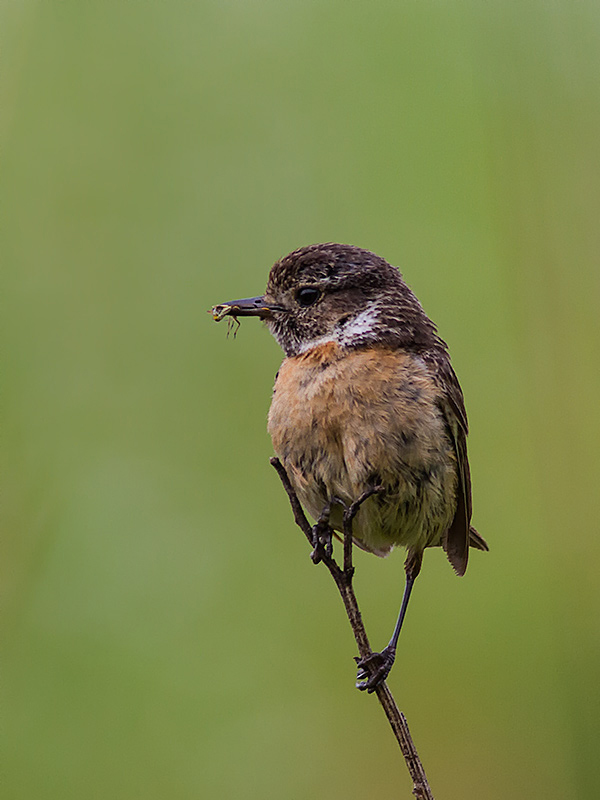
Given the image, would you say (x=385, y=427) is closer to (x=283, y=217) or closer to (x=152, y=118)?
(x=283, y=217)

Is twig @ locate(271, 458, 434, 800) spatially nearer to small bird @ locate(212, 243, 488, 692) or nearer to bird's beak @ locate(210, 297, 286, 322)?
small bird @ locate(212, 243, 488, 692)

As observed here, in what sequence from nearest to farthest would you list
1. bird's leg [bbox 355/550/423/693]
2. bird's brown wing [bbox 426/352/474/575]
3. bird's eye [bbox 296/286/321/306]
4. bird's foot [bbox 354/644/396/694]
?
bird's foot [bbox 354/644/396/694] → bird's leg [bbox 355/550/423/693] → bird's brown wing [bbox 426/352/474/575] → bird's eye [bbox 296/286/321/306]

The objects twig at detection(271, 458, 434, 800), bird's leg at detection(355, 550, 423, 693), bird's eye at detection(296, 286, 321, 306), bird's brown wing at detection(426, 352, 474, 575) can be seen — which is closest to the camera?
twig at detection(271, 458, 434, 800)

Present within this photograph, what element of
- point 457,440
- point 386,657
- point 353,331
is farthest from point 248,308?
point 386,657

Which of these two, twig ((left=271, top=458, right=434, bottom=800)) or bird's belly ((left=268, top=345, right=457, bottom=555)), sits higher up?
bird's belly ((left=268, top=345, right=457, bottom=555))

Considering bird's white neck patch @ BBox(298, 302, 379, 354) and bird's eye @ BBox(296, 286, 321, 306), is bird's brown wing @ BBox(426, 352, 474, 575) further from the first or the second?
bird's eye @ BBox(296, 286, 321, 306)

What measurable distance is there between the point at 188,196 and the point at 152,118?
15.8 inches

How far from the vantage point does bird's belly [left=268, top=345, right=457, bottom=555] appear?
2.72 m

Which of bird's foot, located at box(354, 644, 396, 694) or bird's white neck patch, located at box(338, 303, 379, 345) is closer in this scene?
bird's foot, located at box(354, 644, 396, 694)

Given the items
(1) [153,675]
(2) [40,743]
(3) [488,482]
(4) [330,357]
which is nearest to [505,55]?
(4) [330,357]

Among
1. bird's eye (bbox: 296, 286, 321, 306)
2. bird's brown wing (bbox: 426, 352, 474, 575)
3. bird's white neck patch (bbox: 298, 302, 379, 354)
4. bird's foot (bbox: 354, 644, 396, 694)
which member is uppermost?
bird's eye (bbox: 296, 286, 321, 306)

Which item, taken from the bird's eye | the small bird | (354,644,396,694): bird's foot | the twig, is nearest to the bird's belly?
the small bird

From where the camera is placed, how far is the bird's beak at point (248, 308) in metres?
3.02

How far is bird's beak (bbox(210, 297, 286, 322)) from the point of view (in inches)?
119
